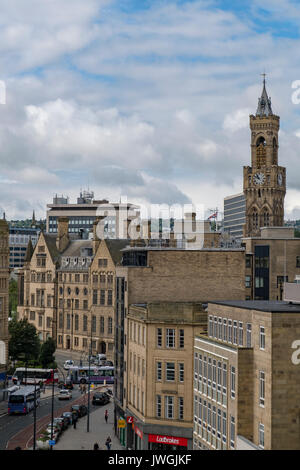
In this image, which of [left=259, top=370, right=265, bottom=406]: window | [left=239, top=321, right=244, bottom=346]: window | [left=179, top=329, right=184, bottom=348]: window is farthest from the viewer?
[left=179, top=329, right=184, bottom=348]: window

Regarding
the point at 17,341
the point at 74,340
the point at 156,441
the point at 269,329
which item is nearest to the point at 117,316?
the point at 156,441

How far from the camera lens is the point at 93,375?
131500mm

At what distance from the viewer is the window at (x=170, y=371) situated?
7538 centimetres

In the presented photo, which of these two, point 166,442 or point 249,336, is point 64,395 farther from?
point 249,336

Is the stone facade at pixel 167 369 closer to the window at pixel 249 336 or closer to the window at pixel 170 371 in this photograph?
the window at pixel 170 371

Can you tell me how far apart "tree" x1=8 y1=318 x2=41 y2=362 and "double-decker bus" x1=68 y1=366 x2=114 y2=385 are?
13476mm

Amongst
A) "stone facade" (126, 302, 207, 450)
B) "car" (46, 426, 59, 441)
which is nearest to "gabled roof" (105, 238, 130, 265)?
"car" (46, 426, 59, 441)

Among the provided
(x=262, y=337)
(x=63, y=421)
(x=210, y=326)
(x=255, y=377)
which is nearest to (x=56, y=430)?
(x=63, y=421)

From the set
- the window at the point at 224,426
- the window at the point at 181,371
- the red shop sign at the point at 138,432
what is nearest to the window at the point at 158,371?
the window at the point at 181,371

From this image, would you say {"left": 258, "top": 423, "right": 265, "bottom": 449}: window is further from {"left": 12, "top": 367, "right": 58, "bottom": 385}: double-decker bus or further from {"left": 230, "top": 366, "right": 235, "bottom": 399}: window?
{"left": 12, "top": 367, "right": 58, "bottom": 385}: double-decker bus

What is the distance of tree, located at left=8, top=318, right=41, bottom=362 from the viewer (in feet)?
470

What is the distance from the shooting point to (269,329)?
175ft

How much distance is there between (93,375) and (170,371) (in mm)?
57901

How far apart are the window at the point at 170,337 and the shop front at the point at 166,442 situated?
26.8ft
